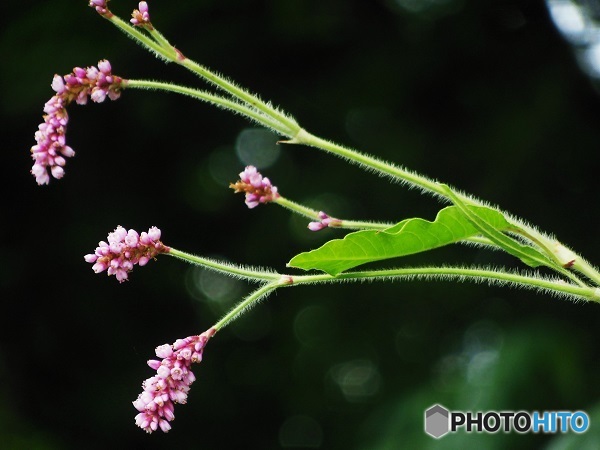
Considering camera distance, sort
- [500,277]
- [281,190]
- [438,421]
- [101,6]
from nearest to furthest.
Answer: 1. [500,277]
2. [101,6]
3. [438,421]
4. [281,190]

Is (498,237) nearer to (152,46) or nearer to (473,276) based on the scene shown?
(473,276)

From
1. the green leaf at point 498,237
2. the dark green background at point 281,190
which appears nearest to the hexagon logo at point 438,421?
the dark green background at point 281,190

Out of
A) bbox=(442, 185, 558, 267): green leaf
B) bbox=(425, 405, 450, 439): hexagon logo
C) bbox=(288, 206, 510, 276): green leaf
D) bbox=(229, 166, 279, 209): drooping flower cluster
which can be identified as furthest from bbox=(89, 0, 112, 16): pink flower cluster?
bbox=(425, 405, 450, 439): hexagon logo

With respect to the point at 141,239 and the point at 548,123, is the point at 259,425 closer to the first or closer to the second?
the point at 548,123

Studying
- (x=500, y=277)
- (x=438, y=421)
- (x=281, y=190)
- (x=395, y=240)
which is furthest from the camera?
(x=281, y=190)

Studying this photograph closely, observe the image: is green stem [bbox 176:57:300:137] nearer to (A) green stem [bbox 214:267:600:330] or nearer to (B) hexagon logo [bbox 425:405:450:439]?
(A) green stem [bbox 214:267:600:330]

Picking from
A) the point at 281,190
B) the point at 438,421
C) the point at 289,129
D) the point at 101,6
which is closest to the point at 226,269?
the point at 289,129
